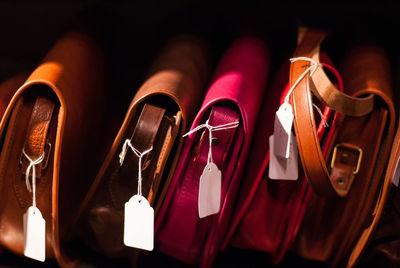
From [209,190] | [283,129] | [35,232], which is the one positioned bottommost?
[35,232]

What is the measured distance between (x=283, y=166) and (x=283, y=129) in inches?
2.5

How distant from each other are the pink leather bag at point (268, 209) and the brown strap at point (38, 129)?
333mm

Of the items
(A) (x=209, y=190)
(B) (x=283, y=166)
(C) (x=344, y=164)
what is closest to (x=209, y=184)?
(A) (x=209, y=190)

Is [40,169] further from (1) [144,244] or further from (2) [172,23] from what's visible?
(2) [172,23]

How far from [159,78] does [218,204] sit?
23cm

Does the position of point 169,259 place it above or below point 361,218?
below

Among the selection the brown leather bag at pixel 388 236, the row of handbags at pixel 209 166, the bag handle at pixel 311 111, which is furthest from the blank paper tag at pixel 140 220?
the brown leather bag at pixel 388 236

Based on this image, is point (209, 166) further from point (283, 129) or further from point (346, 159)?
point (346, 159)

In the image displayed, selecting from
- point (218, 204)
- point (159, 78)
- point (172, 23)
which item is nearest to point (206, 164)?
point (218, 204)

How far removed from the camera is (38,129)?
71cm

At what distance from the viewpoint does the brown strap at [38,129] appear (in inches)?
27.7

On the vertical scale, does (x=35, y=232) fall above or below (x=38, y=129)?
below

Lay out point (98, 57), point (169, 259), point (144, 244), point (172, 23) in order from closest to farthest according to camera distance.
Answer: point (144, 244) → point (169, 259) → point (98, 57) → point (172, 23)

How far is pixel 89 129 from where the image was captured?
34.3 inches
